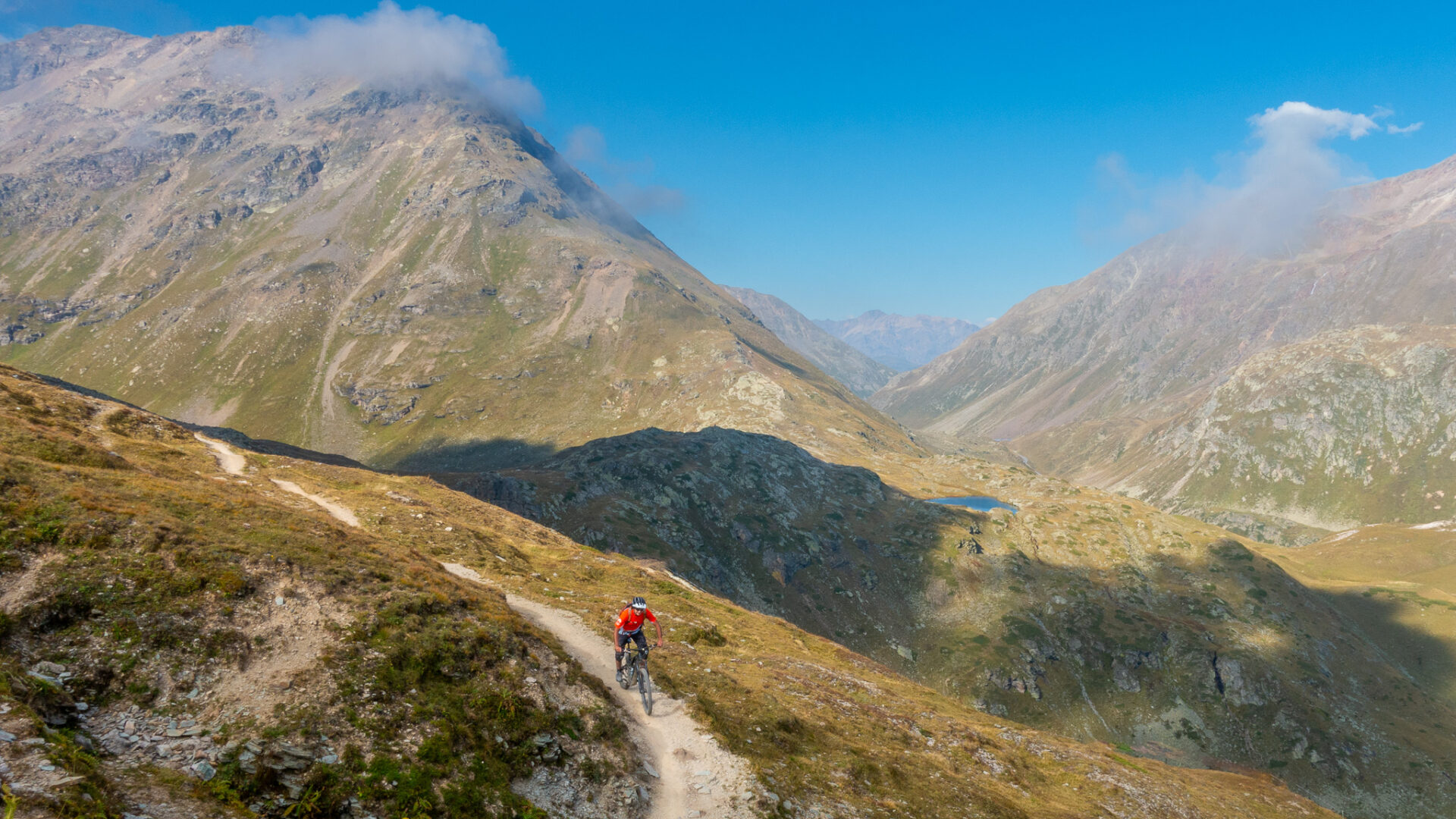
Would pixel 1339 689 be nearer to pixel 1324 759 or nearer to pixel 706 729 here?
pixel 1324 759

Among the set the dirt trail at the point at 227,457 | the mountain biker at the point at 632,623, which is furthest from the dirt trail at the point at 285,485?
the mountain biker at the point at 632,623

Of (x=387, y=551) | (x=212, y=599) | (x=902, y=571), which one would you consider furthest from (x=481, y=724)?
(x=902, y=571)

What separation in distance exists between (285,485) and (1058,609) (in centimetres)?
14448

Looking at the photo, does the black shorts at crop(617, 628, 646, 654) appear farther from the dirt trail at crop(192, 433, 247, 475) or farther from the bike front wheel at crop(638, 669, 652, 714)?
the dirt trail at crop(192, 433, 247, 475)

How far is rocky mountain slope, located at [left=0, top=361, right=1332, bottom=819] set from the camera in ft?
47.9

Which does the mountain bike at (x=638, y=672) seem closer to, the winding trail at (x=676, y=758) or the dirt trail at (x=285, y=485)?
the winding trail at (x=676, y=758)

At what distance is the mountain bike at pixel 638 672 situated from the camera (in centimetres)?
2691

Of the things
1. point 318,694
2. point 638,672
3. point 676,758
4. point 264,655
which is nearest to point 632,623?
point 638,672

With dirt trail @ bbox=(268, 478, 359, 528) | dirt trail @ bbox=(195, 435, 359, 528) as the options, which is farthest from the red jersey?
dirt trail @ bbox=(268, 478, 359, 528)

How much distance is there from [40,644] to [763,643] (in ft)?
139

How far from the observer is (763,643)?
49.9 meters

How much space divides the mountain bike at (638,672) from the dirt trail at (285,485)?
28802 mm

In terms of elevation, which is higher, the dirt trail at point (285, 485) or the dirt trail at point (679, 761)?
the dirt trail at point (285, 485)

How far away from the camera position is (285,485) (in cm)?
5488
